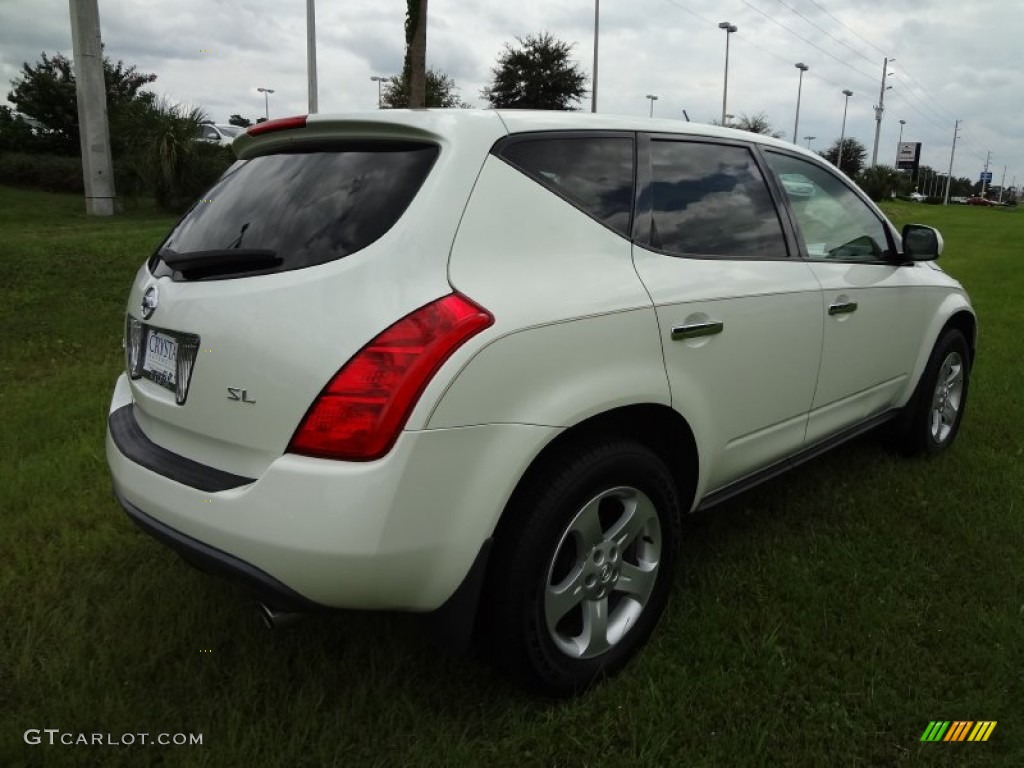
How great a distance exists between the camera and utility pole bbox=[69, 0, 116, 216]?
1488 cm

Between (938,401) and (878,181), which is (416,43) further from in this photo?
(878,181)

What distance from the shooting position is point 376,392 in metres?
1.76

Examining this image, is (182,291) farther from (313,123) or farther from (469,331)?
(469,331)

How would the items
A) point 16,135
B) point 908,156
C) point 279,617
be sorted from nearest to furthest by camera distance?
point 279,617 < point 16,135 < point 908,156

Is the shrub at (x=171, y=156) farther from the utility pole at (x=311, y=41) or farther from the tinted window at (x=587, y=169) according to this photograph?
the tinted window at (x=587, y=169)

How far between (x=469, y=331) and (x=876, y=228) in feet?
8.84

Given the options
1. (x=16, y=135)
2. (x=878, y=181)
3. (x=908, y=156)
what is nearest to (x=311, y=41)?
(x=16, y=135)

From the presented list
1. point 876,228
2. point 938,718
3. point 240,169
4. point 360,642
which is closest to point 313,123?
point 240,169

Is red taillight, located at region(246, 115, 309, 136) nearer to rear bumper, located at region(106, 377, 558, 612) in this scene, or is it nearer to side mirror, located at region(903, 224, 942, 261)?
rear bumper, located at region(106, 377, 558, 612)

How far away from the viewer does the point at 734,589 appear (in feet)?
9.32

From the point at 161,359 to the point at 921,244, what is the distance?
3.31 meters

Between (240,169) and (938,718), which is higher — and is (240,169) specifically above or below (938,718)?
above

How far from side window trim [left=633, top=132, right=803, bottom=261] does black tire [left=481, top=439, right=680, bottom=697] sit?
672 mm

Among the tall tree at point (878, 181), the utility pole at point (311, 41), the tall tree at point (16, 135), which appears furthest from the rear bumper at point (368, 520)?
the tall tree at point (878, 181)
